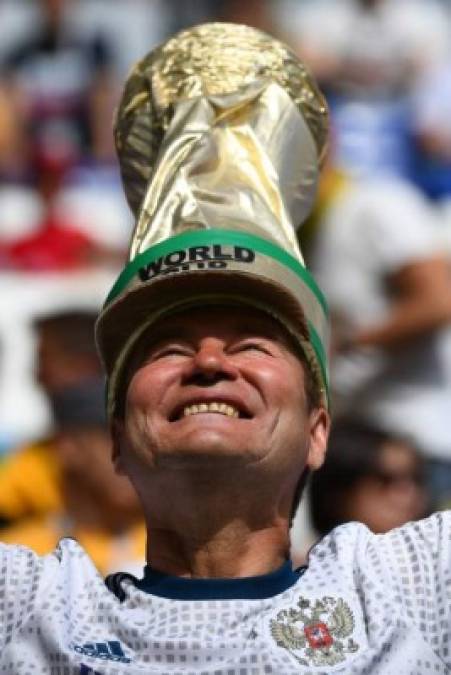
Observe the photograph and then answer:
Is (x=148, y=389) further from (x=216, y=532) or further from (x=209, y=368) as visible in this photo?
(x=216, y=532)

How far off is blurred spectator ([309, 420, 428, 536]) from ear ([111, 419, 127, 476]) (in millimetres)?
1853

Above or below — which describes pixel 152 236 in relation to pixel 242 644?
above

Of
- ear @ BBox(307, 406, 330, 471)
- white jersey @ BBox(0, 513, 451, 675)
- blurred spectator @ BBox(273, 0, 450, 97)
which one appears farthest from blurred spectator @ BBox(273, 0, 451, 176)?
white jersey @ BBox(0, 513, 451, 675)

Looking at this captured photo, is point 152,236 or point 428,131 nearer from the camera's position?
point 152,236


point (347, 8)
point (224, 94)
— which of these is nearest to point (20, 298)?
point (347, 8)

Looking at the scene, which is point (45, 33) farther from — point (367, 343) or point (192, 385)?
point (192, 385)

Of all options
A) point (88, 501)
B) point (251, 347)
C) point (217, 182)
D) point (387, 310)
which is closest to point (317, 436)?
point (251, 347)

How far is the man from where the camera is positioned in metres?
2.66

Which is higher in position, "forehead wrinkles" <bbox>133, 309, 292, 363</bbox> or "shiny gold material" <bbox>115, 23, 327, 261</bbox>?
"shiny gold material" <bbox>115, 23, 327, 261</bbox>

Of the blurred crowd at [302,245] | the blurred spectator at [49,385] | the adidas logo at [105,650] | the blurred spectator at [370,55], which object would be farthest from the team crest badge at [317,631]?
the blurred spectator at [370,55]

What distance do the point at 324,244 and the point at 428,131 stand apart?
1.30 m

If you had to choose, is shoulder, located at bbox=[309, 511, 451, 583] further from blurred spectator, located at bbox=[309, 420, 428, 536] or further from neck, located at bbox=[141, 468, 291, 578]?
blurred spectator, located at bbox=[309, 420, 428, 536]

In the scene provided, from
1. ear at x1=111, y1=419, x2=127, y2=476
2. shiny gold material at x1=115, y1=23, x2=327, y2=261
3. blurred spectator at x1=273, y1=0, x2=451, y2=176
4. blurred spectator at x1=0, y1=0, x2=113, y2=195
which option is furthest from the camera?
blurred spectator at x1=0, y1=0, x2=113, y2=195

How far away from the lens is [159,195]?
3.05 meters
